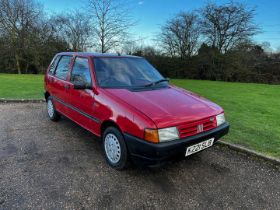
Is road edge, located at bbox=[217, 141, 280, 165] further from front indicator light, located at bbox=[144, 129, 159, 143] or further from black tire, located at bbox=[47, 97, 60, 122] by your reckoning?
black tire, located at bbox=[47, 97, 60, 122]

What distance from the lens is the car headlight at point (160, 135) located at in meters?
2.59

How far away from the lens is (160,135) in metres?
2.61

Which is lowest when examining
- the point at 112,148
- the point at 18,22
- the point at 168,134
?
the point at 112,148

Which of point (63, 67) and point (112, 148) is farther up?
point (63, 67)

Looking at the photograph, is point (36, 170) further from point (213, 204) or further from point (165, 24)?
point (165, 24)

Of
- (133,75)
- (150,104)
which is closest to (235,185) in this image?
(150,104)

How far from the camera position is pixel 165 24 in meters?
26.8

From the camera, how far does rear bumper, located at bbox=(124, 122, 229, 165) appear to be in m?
2.59

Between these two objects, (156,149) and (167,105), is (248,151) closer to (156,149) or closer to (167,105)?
(167,105)

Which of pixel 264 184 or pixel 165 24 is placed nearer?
pixel 264 184

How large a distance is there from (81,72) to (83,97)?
53 centimetres

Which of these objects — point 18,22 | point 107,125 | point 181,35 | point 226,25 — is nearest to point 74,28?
point 18,22

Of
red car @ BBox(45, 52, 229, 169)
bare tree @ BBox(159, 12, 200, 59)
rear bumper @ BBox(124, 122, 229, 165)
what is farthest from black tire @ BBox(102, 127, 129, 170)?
bare tree @ BBox(159, 12, 200, 59)

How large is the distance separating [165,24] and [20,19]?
53.0 feet
